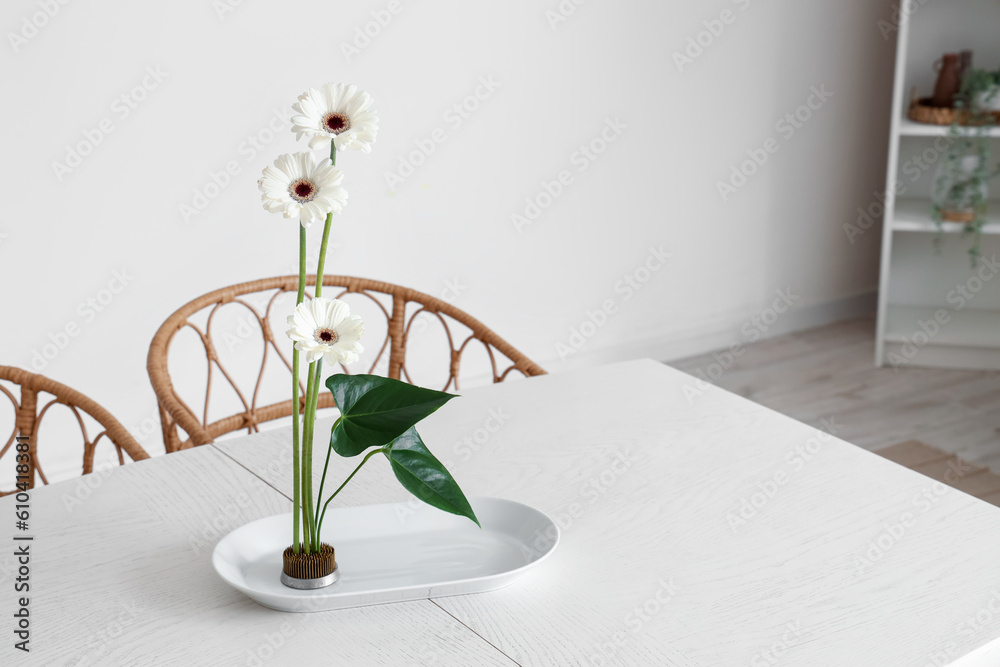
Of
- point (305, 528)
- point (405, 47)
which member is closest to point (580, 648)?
point (305, 528)

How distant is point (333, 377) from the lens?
3.11ft

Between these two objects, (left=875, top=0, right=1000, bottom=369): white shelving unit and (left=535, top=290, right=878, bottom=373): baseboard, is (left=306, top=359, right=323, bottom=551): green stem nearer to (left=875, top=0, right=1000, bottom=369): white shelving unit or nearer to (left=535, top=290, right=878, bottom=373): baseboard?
(left=535, top=290, right=878, bottom=373): baseboard

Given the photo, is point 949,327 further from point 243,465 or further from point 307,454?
point 307,454

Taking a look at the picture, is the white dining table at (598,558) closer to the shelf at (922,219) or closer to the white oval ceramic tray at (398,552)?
the white oval ceramic tray at (398,552)

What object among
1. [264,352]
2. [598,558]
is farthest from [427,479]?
[264,352]

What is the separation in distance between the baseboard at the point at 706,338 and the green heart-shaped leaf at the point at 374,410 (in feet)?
7.46

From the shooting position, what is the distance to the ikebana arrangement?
0.86 m

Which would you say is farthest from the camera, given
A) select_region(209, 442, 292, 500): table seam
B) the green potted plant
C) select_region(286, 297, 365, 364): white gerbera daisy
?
the green potted plant

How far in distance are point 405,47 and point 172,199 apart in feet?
2.49

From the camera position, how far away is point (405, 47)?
272 cm

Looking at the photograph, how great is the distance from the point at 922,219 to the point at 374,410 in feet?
9.87

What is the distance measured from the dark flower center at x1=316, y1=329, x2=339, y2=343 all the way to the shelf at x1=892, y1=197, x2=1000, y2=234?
2962mm

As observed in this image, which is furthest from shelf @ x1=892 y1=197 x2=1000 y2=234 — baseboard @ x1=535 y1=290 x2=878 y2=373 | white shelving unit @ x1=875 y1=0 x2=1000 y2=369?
baseboard @ x1=535 y1=290 x2=878 y2=373

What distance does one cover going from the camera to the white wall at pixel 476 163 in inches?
92.4
